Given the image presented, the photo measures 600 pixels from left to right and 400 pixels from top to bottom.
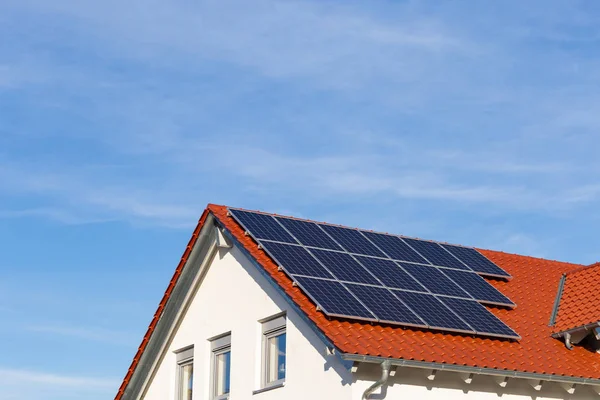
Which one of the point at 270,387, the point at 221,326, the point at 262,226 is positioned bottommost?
the point at 270,387

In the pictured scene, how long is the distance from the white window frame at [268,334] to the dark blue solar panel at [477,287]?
4086 mm

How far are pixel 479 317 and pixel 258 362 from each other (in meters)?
4.61

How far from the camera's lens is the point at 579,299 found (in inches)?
925

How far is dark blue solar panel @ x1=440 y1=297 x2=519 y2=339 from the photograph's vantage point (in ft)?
68.2

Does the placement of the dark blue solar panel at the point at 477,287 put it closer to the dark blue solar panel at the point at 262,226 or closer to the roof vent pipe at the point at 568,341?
the roof vent pipe at the point at 568,341

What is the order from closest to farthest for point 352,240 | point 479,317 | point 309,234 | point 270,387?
1. point 270,387
2. point 479,317
3. point 309,234
4. point 352,240

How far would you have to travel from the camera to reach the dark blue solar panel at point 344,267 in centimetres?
2111

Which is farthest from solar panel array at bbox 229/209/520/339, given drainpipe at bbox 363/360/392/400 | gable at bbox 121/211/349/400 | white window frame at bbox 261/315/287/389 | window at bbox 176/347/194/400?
window at bbox 176/347/194/400

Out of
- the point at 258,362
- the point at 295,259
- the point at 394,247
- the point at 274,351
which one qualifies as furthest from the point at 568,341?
the point at 258,362

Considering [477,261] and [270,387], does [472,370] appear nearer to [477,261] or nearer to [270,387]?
[270,387]

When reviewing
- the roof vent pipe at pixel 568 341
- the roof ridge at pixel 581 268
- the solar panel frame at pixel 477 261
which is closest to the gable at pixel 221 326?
A: the solar panel frame at pixel 477 261

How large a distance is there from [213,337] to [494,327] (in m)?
6.60

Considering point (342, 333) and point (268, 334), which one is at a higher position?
point (268, 334)

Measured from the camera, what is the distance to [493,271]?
973 inches
